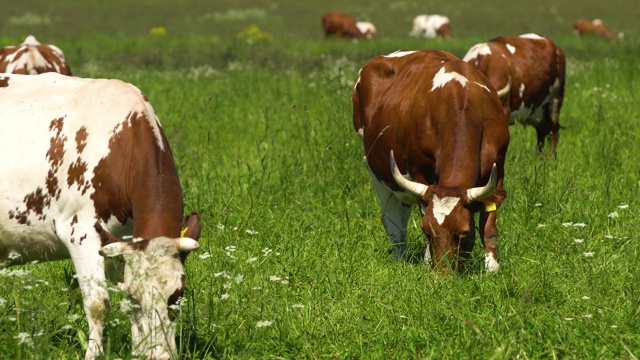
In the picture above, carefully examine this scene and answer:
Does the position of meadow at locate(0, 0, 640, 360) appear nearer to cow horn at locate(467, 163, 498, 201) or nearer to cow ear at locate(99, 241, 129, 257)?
cow ear at locate(99, 241, 129, 257)

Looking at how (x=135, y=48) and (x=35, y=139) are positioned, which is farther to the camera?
(x=135, y=48)

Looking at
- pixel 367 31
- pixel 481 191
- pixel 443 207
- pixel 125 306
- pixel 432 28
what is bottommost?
pixel 432 28

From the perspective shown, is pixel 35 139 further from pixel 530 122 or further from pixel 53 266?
pixel 530 122

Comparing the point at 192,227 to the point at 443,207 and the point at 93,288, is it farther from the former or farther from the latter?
the point at 443,207

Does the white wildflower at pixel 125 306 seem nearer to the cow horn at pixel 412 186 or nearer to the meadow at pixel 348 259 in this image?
the meadow at pixel 348 259

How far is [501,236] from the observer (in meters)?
7.29

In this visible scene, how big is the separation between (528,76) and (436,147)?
491 centimetres

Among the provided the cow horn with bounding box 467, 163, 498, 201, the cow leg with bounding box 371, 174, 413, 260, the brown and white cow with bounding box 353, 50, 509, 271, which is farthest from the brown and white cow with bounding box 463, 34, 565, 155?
the cow horn with bounding box 467, 163, 498, 201

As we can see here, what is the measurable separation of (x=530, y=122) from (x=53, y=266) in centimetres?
693

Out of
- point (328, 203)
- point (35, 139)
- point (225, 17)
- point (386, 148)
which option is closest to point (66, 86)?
point (35, 139)

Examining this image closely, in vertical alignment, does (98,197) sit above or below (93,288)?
above

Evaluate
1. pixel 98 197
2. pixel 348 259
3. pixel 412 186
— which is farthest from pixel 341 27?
pixel 98 197

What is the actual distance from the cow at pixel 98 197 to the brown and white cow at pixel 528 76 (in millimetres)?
6621

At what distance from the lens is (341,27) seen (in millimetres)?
38156
